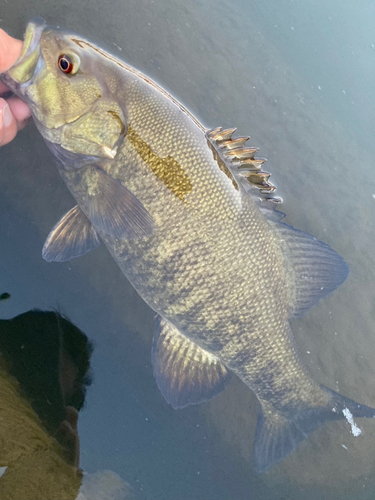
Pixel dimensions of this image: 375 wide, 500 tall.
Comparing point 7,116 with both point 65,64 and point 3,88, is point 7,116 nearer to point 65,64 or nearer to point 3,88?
point 3,88

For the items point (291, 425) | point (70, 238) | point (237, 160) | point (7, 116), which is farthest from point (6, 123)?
point (291, 425)

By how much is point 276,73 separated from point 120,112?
1736 millimetres

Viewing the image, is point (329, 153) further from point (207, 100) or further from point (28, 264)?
point (28, 264)

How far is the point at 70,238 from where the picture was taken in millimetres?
1744

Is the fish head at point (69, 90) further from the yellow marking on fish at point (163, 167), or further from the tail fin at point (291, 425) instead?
the tail fin at point (291, 425)

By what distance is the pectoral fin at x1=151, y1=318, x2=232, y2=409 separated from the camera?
1.81m

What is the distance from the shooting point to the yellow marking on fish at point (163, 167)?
4.81 ft

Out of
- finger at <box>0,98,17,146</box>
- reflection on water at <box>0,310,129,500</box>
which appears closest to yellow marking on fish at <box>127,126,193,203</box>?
finger at <box>0,98,17,146</box>

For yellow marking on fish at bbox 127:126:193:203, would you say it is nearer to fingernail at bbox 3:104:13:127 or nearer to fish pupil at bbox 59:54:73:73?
fish pupil at bbox 59:54:73:73

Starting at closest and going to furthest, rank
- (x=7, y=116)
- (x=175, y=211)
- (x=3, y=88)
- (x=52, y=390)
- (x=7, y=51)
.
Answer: (x=7, y=51), (x=175, y=211), (x=7, y=116), (x=3, y=88), (x=52, y=390)

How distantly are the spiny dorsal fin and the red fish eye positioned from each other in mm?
643

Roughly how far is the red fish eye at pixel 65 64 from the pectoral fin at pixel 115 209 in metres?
0.41

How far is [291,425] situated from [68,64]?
2.10 meters

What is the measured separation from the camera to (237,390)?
218 centimetres
